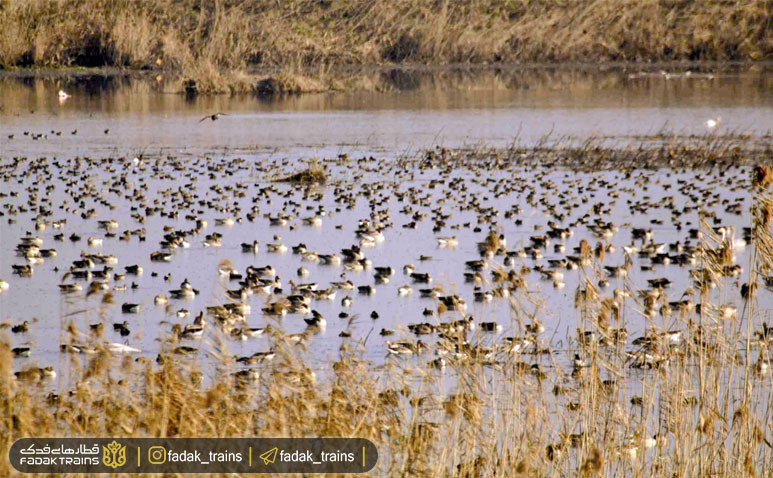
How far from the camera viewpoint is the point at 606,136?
29.8 metres

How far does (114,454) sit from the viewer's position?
18.9 ft

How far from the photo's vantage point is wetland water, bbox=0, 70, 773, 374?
38.2ft

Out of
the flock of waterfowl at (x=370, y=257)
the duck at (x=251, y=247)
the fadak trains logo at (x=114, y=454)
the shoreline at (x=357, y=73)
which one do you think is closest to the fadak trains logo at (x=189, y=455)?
the fadak trains logo at (x=114, y=454)

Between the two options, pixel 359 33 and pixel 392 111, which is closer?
pixel 392 111

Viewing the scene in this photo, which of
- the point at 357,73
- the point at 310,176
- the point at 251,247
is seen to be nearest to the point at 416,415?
the point at 251,247

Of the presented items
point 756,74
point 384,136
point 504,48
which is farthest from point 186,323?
point 504,48

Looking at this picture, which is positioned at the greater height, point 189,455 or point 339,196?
point 189,455

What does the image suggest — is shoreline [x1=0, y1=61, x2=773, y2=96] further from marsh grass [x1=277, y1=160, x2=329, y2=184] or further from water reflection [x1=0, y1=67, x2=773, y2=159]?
marsh grass [x1=277, y1=160, x2=329, y2=184]

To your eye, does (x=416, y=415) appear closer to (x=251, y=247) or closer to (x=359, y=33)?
(x=251, y=247)

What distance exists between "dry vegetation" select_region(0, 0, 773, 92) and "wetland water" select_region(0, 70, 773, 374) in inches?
410

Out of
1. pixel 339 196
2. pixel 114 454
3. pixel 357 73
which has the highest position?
pixel 114 454

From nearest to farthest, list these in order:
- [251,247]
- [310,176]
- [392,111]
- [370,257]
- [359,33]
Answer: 1. [370,257]
2. [251,247]
3. [310,176]
4. [392,111]
5. [359,33]

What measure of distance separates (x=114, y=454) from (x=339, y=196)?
47.0 feet

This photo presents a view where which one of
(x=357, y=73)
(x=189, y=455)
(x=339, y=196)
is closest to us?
(x=189, y=455)
